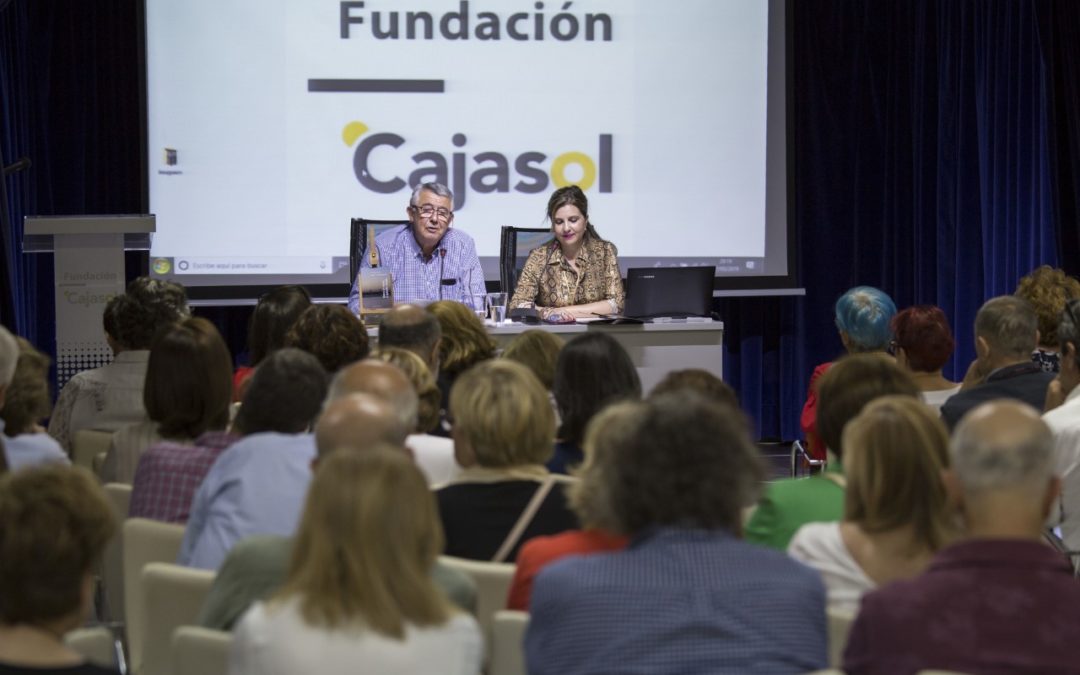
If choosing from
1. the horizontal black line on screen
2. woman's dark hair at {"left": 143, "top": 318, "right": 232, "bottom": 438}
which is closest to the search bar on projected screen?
the horizontal black line on screen

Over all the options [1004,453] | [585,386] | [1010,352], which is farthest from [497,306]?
[1004,453]

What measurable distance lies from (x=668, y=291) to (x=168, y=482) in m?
3.70

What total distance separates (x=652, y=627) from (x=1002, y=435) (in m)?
0.59

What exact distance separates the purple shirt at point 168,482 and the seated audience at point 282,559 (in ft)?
2.57

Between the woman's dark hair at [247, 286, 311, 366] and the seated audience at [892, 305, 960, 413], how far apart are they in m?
1.98

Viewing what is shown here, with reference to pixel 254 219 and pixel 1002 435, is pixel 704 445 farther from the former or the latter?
pixel 254 219

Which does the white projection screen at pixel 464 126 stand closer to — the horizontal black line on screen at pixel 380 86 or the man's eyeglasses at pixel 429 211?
the horizontal black line on screen at pixel 380 86

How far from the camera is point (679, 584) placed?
6.34 ft

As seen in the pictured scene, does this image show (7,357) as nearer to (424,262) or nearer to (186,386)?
(186,386)

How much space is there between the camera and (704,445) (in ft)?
6.58

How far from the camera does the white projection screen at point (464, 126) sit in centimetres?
773

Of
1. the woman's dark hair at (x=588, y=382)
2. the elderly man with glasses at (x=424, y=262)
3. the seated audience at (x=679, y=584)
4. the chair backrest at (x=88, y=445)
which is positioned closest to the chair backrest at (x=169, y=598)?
the seated audience at (x=679, y=584)

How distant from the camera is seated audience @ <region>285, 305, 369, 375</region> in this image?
4.20 m

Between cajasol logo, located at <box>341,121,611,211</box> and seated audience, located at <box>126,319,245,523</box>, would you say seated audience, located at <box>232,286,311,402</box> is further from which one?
cajasol logo, located at <box>341,121,611,211</box>
